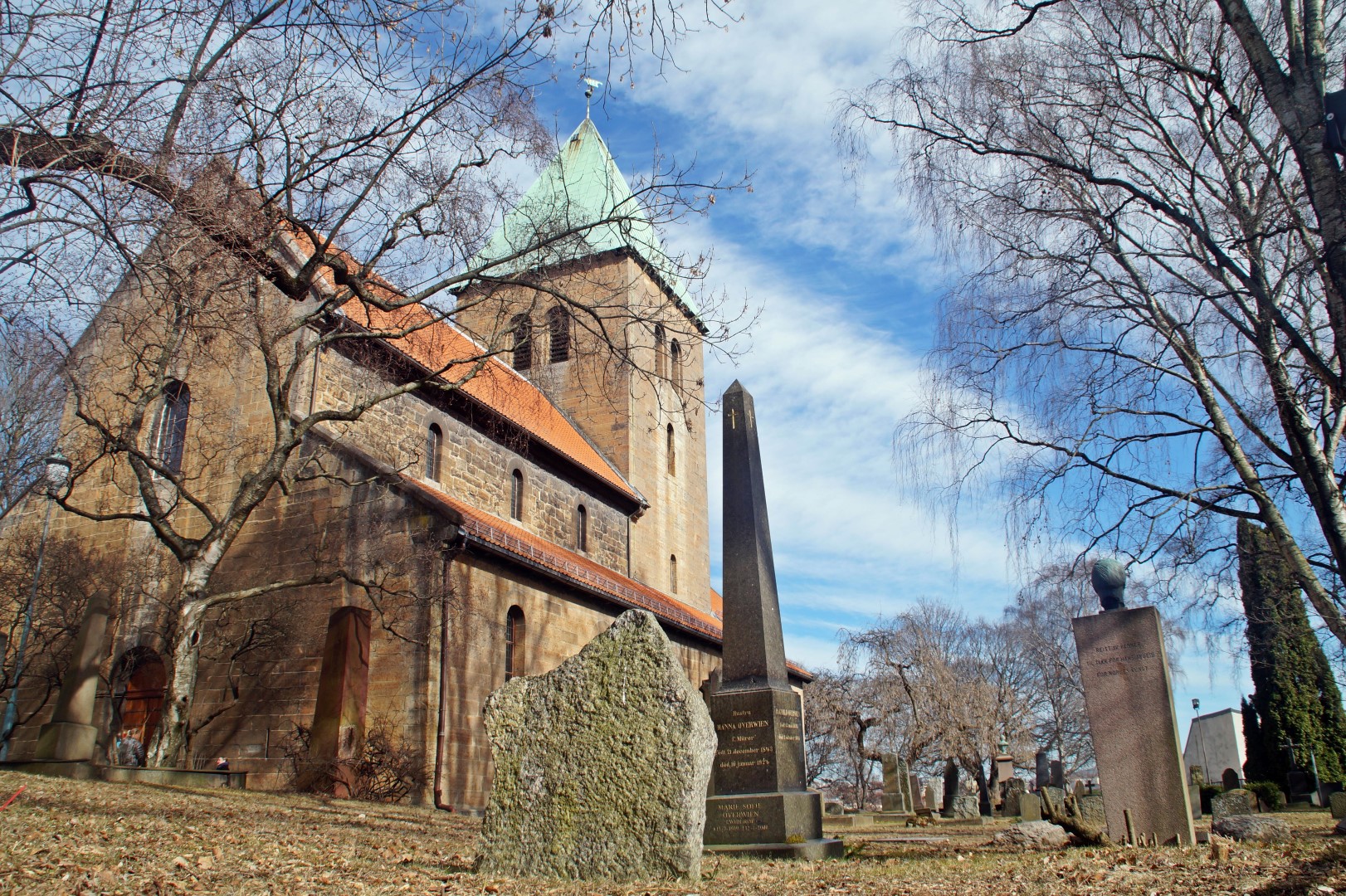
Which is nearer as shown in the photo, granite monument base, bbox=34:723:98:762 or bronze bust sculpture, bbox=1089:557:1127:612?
bronze bust sculpture, bbox=1089:557:1127:612

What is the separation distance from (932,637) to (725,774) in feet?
97.5

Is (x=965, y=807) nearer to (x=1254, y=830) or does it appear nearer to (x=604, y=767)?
(x=1254, y=830)

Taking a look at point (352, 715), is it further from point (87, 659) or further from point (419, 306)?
point (419, 306)

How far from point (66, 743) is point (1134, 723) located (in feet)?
38.5

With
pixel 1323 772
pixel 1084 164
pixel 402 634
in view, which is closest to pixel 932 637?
pixel 1323 772

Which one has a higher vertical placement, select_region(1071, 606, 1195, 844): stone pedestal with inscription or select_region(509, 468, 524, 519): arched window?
select_region(509, 468, 524, 519): arched window

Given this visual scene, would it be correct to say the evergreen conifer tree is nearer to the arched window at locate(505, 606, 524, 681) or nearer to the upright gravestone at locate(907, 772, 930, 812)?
the upright gravestone at locate(907, 772, 930, 812)

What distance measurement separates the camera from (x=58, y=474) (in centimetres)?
1738

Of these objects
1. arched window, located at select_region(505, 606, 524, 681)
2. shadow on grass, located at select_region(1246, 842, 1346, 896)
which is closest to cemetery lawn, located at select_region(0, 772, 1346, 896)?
shadow on grass, located at select_region(1246, 842, 1346, 896)

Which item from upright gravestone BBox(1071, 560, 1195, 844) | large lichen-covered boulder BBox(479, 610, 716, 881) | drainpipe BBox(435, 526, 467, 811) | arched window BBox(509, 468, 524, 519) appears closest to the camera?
large lichen-covered boulder BBox(479, 610, 716, 881)

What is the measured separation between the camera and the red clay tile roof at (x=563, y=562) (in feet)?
47.0

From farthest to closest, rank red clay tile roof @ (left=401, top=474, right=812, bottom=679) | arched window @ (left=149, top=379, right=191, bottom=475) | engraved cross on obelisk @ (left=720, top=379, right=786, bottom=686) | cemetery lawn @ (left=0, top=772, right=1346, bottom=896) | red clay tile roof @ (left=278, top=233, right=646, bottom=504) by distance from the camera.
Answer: arched window @ (left=149, top=379, right=191, bottom=475) < red clay tile roof @ (left=401, top=474, right=812, bottom=679) < red clay tile roof @ (left=278, top=233, right=646, bottom=504) < engraved cross on obelisk @ (left=720, top=379, right=786, bottom=686) < cemetery lawn @ (left=0, top=772, right=1346, bottom=896)

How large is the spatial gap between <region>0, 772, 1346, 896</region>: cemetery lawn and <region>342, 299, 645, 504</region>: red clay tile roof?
275 inches

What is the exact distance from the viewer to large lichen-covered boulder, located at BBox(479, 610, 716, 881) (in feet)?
18.7
